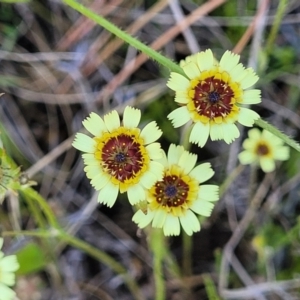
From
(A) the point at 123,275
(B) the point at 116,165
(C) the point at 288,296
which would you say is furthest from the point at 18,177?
(C) the point at 288,296

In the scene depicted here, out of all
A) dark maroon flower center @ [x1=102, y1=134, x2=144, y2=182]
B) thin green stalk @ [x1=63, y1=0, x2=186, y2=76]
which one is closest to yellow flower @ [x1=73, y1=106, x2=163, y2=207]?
dark maroon flower center @ [x1=102, y1=134, x2=144, y2=182]

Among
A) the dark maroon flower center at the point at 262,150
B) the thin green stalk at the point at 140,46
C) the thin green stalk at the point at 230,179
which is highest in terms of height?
the dark maroon flower center at the point at 262,150

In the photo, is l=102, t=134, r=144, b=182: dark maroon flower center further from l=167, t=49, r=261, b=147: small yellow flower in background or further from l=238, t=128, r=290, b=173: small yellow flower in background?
l=238, t=128, r=290, b=173: small yellow flower in background

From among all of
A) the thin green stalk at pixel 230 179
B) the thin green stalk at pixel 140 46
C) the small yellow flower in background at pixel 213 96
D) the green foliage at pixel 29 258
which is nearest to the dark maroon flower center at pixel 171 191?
the small yellow flower in background at pixel 213 96

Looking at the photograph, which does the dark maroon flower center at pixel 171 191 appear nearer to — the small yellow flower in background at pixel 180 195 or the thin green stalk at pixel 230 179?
the small yellow flower in background at pixel 180 195

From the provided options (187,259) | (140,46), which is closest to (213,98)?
(140,46)

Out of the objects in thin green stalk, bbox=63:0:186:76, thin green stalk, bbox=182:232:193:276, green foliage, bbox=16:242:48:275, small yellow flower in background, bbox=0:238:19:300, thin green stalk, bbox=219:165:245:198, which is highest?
thin green stalk, bbox=219:165:245:198

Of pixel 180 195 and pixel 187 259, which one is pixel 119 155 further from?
pixel 187 259

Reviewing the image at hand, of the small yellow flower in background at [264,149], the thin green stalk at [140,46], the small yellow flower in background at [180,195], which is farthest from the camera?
the small yellow flower in background at [264,149]
